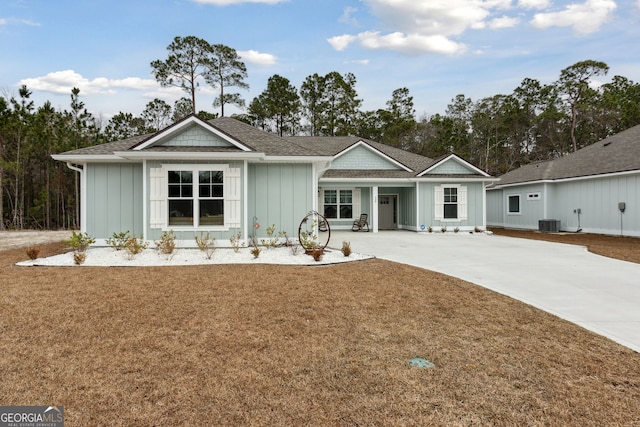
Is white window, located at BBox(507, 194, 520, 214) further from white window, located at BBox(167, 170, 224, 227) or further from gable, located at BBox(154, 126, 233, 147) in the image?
white window, located at BBox(167, 170, 224, 227)

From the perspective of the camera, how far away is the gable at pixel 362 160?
18125 millimetres

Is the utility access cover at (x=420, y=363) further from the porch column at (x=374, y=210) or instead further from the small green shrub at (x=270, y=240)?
the porch column at (x=374, y=210)

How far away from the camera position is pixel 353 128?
3397 cm

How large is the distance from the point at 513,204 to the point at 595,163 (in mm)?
5006

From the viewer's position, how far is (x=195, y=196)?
392 inches

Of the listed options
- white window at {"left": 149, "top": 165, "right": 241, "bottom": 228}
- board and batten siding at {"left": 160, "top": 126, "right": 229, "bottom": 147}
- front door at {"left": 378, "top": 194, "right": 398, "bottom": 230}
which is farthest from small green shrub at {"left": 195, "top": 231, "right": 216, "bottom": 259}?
front door at {"left": 378, "top": 194, "right": 398, "bottom": 230}

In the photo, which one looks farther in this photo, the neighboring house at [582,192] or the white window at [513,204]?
the white window at [513,204]

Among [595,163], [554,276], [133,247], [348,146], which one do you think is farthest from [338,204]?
[595,163]

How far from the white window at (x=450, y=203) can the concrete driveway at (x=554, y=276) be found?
534cm

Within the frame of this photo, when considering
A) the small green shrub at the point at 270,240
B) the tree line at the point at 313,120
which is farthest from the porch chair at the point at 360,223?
the tree line at the point at 313,120

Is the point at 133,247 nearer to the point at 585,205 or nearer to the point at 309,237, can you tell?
the point at 309,237

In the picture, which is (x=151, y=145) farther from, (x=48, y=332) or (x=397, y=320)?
(x=397, y=320)

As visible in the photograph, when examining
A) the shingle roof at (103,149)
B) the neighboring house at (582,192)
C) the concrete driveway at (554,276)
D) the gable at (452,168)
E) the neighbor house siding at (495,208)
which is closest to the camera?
the concrete driveway at (554,276)

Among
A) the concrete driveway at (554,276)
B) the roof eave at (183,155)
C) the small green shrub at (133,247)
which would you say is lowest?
the concrete driveway at (554,276)
